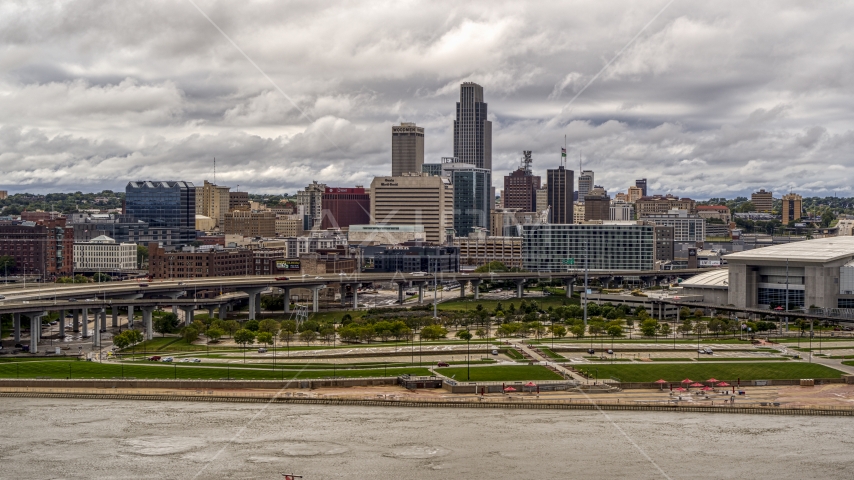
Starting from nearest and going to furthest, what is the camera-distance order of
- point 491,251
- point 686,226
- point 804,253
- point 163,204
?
point 804,253, point 491,251, point 163,204, point 686,226

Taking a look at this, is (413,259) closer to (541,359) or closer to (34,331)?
(34,331)

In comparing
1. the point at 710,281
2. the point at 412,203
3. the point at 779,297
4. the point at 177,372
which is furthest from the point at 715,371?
the point at 412,203

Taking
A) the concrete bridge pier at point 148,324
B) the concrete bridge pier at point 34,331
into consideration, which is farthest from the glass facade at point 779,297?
the concrete bridge pier at point 34,331

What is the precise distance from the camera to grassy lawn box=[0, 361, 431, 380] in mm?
51031

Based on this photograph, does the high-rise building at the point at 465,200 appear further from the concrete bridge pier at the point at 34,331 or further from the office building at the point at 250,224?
the concrete bridge pier at the point at 34,331

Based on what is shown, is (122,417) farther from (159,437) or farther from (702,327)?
(702,327)

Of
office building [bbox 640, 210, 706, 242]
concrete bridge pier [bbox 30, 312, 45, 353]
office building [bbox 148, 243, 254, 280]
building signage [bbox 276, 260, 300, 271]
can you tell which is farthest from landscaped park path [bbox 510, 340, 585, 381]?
office building [bbox 640, 210, 706, 242]

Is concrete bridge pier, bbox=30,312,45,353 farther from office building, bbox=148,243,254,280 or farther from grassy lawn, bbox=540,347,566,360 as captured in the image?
office building, bbox=148,243,254,280

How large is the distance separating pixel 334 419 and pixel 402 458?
24.2ft

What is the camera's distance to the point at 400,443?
1519 inches

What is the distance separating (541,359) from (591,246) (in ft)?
226

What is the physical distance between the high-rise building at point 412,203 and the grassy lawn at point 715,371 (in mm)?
106331

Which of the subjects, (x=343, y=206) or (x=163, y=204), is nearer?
(x=163, y=204)

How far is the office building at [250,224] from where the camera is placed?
7126 inches
